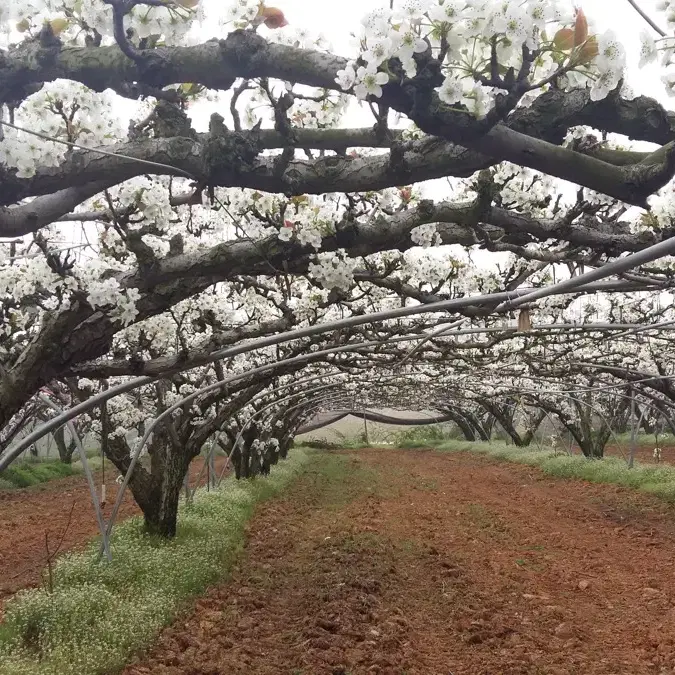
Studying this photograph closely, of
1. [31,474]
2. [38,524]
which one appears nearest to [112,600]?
[38,524]

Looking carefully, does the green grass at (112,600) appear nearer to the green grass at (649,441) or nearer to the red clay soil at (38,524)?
the red clay soil at (38,524)

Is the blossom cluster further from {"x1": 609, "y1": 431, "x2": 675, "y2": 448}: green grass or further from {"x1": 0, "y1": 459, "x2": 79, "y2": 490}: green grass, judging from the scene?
{"x1": 609, "y1": 431, "x2": 675, "y2": 448}: green grass

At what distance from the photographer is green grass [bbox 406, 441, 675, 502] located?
1513 cm

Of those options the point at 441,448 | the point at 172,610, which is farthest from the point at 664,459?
the point at 172,610

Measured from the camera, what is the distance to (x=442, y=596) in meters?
7.66

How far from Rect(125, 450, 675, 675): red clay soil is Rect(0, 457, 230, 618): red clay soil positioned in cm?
232

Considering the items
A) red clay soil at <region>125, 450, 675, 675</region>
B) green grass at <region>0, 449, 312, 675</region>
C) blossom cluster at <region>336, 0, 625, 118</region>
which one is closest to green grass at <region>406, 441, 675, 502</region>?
red clay soil at <region>125, 450, 675, 675</region>

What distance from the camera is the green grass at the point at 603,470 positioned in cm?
1513

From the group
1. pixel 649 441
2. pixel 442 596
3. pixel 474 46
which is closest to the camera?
pixel 474 46

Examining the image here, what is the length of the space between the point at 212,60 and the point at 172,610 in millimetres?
5582

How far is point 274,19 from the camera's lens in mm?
3064

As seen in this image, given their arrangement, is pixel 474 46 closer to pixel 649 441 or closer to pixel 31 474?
pixel 31 474

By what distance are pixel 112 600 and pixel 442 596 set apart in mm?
3506

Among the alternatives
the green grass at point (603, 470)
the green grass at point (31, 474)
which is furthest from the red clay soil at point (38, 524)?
the green grass at point (603, 470)
